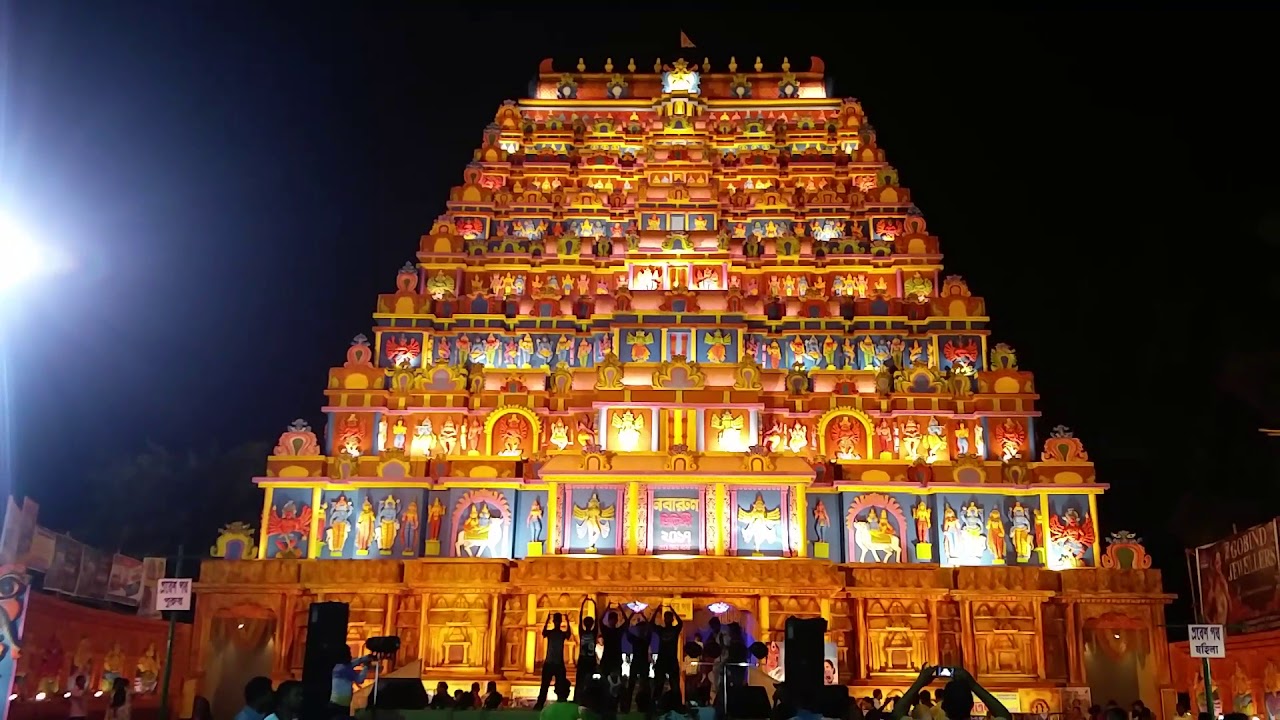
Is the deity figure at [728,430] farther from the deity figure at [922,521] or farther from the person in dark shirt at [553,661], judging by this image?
the person in dark shirt at [553,661]

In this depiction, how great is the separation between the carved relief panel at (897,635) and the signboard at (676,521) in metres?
6.47

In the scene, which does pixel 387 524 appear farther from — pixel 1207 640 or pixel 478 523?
pixel 1207 640

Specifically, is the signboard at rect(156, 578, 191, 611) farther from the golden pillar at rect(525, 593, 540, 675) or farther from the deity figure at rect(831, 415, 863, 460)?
the deity figure at rect(831, 415, 863, 460)

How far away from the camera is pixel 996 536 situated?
37.7 metres

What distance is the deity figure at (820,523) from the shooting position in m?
38.0

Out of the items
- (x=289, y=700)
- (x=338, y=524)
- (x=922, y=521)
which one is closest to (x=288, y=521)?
(x=338, y=524)

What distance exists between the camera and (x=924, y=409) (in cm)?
4016

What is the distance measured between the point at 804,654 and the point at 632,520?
21.7 meters

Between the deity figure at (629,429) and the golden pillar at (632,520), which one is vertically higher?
the deity figure at (629,429)

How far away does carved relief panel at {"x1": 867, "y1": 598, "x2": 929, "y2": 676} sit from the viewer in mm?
35625

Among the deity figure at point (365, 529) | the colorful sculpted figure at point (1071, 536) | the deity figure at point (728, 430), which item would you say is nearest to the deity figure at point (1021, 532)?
the colorful sculpted figure at point (1071, 536)

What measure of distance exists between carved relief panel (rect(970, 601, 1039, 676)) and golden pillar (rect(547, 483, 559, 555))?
14.4 metres

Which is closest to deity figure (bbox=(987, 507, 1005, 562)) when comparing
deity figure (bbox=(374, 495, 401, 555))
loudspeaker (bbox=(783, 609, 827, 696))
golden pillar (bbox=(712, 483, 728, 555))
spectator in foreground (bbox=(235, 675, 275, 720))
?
golden pillar (bbox=(712, 483, 728, 555))

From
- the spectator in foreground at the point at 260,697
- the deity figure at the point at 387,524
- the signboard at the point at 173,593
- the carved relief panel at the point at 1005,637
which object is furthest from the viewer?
the deity figure at the point at 387,524
